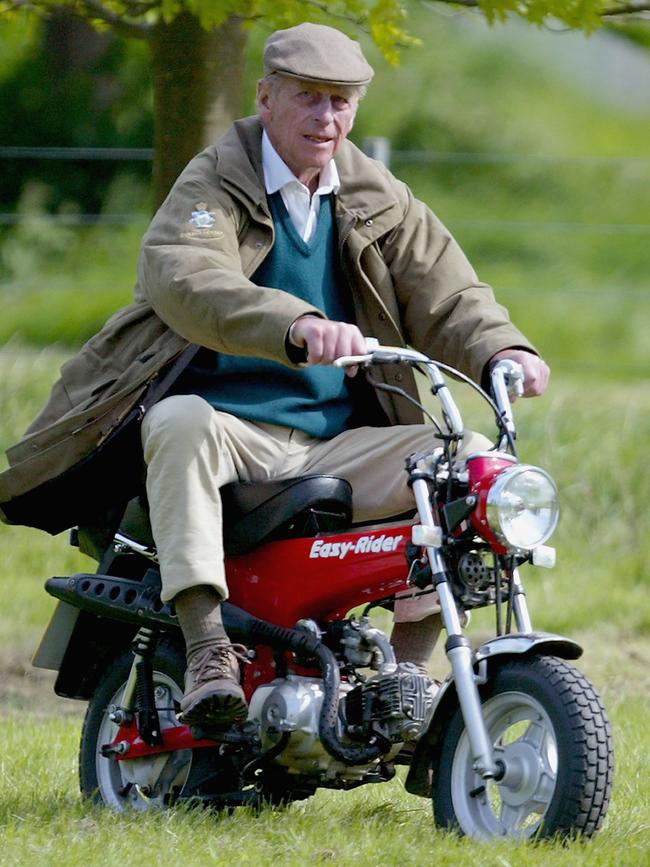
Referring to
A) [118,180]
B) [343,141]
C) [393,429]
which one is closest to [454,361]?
[393,429]

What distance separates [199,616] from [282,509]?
1.13 ft

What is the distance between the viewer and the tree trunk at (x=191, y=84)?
280 inches

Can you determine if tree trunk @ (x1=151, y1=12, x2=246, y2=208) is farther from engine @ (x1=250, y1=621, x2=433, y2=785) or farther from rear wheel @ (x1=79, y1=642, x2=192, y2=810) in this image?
engine @ (x1=250, y1=621, x2=433, y2=785)

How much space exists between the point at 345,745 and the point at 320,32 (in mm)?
1905

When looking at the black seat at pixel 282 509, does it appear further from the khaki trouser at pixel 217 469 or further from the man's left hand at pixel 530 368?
the man's left hand at pixel 530 368

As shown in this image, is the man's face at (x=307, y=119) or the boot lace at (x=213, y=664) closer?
the boot lace at (x=213, y=664)

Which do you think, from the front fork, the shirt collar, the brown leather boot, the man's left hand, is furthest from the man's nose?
the brown leather boot

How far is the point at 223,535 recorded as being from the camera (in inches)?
191

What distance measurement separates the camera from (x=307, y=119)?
4914 mm

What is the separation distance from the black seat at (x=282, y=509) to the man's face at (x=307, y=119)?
0.90m

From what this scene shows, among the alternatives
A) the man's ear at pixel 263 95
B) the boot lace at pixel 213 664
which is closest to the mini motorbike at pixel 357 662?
the boot lace at pixel 213 664

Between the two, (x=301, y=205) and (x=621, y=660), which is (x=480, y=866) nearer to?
(x=301, y=205)

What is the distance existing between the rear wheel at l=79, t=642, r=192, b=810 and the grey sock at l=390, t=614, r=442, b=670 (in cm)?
60

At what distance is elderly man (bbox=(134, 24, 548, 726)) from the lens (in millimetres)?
4609
